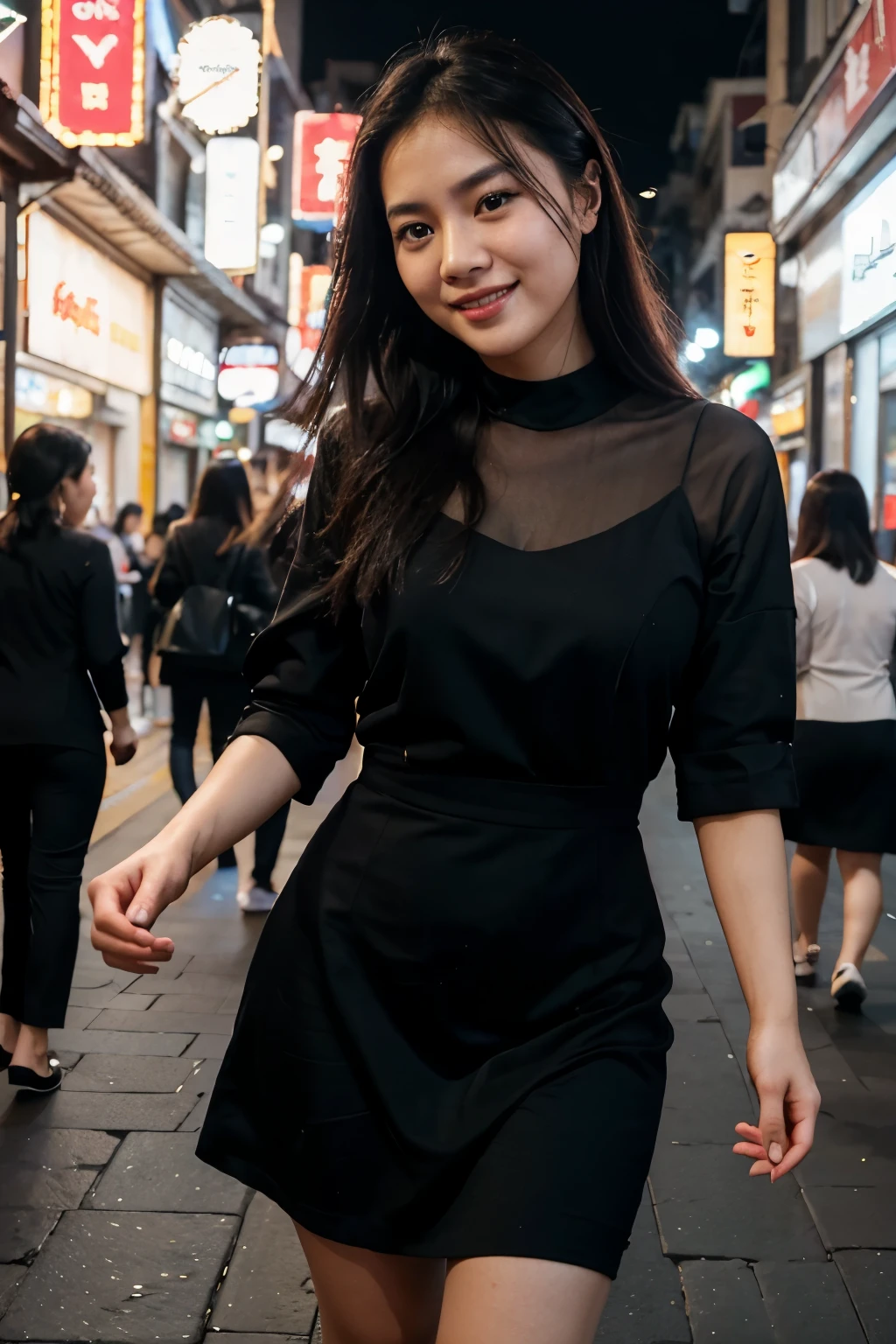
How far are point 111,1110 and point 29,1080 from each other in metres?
0.31

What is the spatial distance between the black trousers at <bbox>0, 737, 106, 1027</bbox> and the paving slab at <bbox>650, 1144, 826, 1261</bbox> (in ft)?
6.15

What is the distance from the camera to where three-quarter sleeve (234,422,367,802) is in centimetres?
190

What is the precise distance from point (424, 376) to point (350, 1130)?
101 centimetres

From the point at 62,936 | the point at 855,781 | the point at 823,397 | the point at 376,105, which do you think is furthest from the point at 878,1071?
the point at 823,397

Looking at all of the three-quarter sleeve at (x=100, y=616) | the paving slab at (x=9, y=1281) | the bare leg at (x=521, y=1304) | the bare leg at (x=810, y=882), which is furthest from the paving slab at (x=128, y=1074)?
the bare leg at (x=521, y=1304)

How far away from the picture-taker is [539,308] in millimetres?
1801

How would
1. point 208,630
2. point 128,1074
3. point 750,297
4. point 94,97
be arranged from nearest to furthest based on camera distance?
point 128,1074
point 208,630
point 94,97
point 750,297

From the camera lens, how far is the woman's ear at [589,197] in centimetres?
187

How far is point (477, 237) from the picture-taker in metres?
1.76

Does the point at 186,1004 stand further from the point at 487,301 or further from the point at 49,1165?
the point at 487,301

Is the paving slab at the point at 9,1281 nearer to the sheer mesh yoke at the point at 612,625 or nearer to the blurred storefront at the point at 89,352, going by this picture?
the sheer mesh yoke at the point at 612,625

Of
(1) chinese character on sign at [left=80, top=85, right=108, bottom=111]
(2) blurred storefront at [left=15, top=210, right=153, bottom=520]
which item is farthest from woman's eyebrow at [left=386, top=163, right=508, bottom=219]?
(2) blurred storefront at [left=15, top=210, right=153, bottom=520]

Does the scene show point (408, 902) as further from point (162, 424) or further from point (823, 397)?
point (162, 424)

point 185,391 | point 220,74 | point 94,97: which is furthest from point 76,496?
point 185,391
